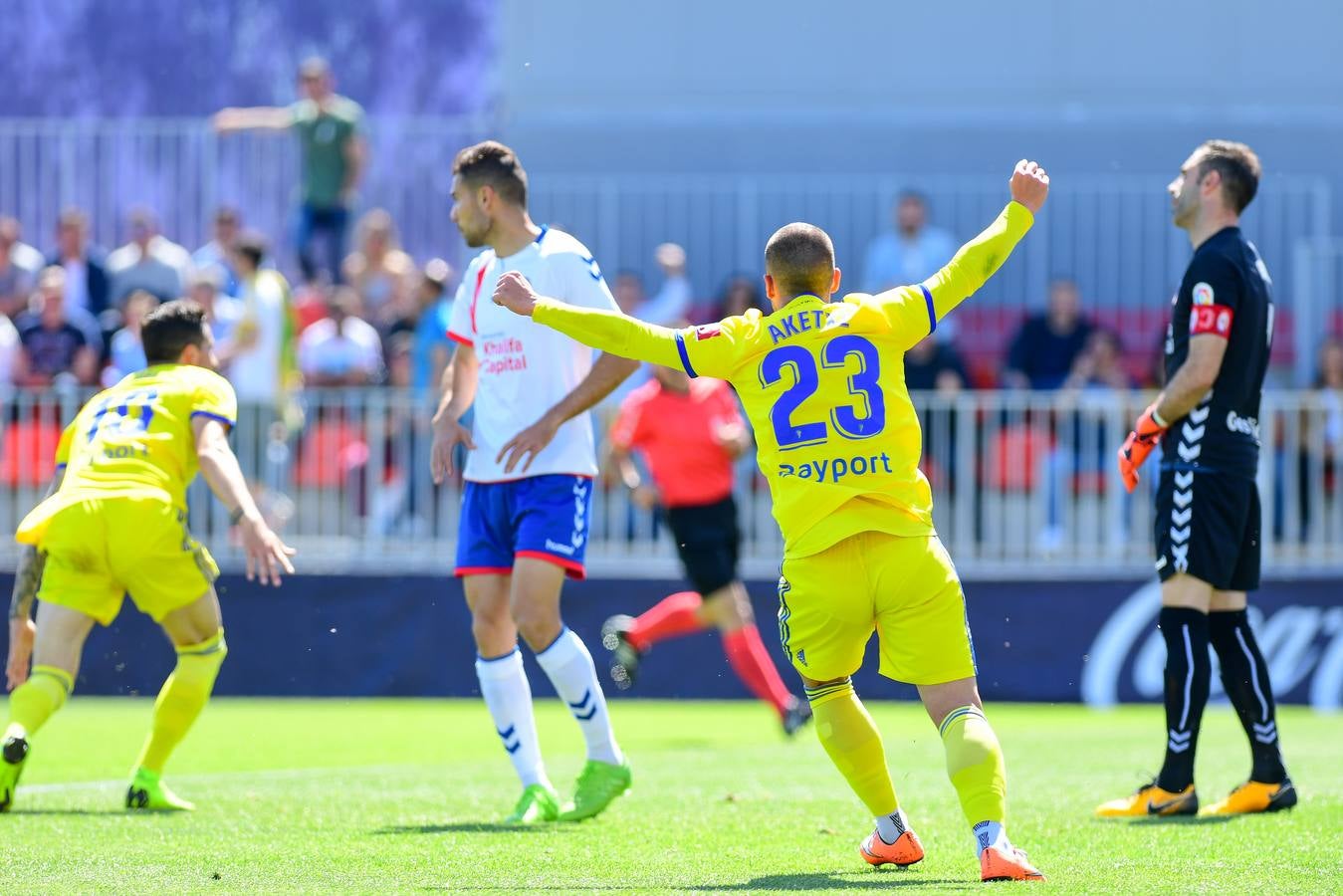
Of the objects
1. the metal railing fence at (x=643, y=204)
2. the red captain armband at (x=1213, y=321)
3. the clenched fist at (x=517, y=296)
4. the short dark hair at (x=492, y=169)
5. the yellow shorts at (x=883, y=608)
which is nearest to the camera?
the yellow shorts at (x=883, y=608)

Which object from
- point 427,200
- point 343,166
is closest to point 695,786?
point 343,166

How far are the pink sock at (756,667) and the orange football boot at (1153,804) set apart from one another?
4631 millimetres

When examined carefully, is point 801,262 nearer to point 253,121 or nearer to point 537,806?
point 537,806

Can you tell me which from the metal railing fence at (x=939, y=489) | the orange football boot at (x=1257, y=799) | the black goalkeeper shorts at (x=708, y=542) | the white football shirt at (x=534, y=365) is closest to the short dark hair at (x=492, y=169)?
the white football shirt at (x=534, y=365)

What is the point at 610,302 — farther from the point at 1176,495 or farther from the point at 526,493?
the point at 1176,495

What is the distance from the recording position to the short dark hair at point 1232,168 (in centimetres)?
795

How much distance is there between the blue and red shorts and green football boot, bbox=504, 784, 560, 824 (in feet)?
2.70

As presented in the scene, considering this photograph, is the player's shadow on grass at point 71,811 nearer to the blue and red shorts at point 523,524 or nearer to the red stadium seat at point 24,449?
the blue and red shorts at point 523,524

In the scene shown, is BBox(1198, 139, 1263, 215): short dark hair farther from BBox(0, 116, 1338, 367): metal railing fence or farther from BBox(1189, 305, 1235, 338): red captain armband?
BBox(0, 116, 1338, 367): metal railing fence

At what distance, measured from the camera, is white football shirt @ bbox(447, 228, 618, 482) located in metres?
7.92

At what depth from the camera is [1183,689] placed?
25.6 feet

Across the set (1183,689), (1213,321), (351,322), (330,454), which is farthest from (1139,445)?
(351,322)

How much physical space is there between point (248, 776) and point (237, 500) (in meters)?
2.50

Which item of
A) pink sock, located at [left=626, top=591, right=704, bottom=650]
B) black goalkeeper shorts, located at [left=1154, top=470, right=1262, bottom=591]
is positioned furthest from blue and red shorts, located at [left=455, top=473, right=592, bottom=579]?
pink sock, located at [left=626, top=591, right=704, bottom=650]
